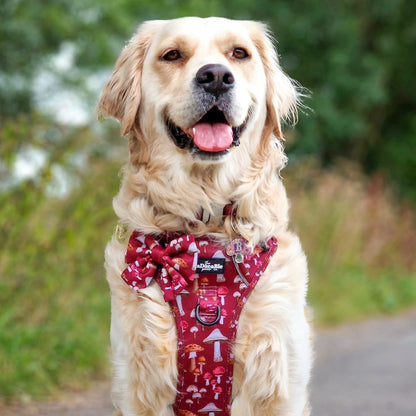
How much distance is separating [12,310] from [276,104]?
275cm

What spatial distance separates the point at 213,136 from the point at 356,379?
156 inches

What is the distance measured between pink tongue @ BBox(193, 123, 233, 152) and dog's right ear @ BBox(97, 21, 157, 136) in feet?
1.14

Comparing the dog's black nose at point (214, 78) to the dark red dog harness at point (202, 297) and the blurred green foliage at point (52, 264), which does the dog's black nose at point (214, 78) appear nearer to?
the dark red dog harness at point (202, 297)

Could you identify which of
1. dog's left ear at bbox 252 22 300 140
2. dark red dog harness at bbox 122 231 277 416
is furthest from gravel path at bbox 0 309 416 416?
dog's left ear at bbox 252 22 300 140

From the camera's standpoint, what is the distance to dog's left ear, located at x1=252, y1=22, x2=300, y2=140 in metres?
3.60

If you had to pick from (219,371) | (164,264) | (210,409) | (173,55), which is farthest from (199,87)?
(210,409)

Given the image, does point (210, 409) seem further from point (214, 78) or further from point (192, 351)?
point (214, 78)

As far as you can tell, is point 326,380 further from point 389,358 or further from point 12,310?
point 12,310

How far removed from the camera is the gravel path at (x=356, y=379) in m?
5.18

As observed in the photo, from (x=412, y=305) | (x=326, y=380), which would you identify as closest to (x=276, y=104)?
(x=326, y=380)

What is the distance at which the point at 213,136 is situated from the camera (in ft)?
11.0

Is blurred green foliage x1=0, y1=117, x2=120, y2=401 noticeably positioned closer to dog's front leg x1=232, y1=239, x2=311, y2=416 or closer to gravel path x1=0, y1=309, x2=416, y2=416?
gravel path x1=0, y1=309, x2=416, y2=416

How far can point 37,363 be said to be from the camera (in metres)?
5.23

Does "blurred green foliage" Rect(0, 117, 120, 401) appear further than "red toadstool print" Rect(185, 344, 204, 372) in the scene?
Yes
